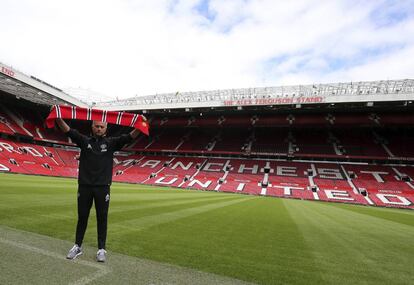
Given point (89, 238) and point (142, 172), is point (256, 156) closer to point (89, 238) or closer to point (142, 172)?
point (142, 172)

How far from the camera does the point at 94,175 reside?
421 cm

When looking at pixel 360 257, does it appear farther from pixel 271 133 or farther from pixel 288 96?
pixel 271 133

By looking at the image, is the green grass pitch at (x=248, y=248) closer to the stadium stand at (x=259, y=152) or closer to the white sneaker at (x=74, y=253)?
the white sneaker at (x=74, y=253)

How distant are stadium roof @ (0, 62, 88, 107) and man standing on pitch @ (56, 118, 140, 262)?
34984 mm

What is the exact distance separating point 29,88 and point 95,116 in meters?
41.1

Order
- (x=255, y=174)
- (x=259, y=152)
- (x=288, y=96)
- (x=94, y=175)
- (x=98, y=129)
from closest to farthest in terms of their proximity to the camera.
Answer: (x=94, y=175) < (x=98, y=129) < (x=288, y=96) < (x=255, y=174) < (x=259, y=152)

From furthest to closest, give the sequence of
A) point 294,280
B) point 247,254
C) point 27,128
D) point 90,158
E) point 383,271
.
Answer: point 27,128
point 247,254
point 383,271
point 90,158
point 294,280

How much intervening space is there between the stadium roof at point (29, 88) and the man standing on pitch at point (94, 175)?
35.0 meters

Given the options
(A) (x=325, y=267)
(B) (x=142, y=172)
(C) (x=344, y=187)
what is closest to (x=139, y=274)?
(A) (x=325, y=267)

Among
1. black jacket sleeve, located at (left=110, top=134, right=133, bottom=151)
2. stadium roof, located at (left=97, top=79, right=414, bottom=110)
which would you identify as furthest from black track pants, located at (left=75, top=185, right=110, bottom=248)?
stadium roof, located at (left=97, top=79, right=414, bottom=110)

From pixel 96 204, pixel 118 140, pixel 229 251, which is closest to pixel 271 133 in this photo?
pixel 229 251

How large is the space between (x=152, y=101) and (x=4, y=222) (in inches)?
1530

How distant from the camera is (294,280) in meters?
3.94

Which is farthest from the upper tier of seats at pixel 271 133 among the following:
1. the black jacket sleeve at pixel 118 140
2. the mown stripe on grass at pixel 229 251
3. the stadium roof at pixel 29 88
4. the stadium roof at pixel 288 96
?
the black jacket sleeve at pixel 118 140
